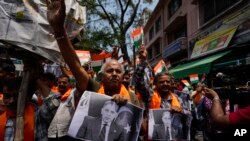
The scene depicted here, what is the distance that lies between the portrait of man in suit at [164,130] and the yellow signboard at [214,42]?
912 cm

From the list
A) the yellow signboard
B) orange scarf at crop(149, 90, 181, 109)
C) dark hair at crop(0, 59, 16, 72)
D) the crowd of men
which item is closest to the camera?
the crowd of men

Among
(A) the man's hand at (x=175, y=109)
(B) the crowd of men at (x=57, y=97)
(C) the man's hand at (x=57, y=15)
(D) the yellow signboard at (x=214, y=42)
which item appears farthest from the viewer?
(D) the yellow signboard at (x=214, y=42)

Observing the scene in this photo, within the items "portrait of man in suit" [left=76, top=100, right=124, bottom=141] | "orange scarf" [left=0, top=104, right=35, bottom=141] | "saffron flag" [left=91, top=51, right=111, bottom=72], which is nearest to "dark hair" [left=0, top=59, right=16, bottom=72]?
"orange scarf" [left=0, top=104, right=35, bottom=141]

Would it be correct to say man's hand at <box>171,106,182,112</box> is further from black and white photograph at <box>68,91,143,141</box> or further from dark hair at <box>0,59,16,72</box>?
dark hair at <box>0,59,16,72</box>

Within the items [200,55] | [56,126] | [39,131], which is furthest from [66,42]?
[200,55]

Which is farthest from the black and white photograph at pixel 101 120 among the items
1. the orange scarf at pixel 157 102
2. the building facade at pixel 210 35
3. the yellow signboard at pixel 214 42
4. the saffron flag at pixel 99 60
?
the yellow signboard at pixel 214 42

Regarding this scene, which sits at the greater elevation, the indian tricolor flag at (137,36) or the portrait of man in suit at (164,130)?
the indian tricolor flag at (137,36)

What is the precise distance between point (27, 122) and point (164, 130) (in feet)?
4.54

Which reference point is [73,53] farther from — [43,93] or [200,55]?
[200,55]

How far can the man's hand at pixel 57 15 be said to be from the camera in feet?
7.13

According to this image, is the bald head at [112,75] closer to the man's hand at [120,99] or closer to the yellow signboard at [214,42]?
the man's hand at [120,99]

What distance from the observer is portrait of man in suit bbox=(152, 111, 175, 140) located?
327 centimetres

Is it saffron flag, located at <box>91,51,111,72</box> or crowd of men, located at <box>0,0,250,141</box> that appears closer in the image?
crowd of men, located at <box>0,0,250,141</box>

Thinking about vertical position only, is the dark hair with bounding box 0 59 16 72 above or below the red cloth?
above
